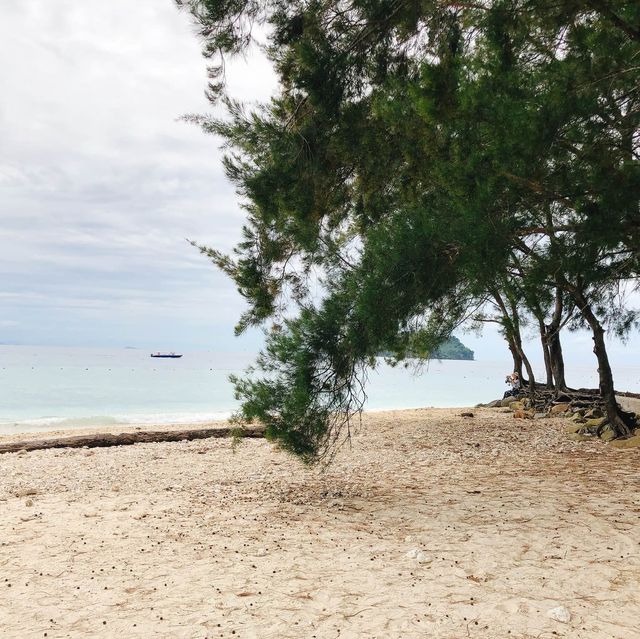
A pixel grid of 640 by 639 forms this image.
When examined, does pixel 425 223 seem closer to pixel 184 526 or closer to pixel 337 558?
pixel 337 558

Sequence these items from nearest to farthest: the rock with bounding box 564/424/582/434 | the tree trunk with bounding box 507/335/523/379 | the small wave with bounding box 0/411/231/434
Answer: the rock with bounding box 564/424/582/434, the tree trunk with bounding box 507/335/523/379, the small wave with bounding box 0/411/231/434

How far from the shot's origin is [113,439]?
1052 centimetres

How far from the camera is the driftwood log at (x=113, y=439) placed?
9891 mm

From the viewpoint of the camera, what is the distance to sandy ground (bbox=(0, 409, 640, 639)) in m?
2.96

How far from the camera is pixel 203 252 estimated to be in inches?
352

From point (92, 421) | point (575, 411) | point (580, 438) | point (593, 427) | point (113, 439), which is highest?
point (92, 421)

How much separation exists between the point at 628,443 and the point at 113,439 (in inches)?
335

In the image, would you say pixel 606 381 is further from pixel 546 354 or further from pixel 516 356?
pixel 516 356

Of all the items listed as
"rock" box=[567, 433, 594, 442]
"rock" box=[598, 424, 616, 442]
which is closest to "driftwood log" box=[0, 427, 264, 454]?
"rock" box=[567, 433, 594, 442]

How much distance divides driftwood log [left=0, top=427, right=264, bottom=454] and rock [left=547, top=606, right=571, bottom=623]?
6.83 metres

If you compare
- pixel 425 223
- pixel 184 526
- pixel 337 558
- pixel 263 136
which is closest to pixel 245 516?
pixel 184 526

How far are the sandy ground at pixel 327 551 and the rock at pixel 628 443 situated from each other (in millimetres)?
1081

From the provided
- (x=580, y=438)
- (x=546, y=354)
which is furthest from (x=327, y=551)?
(x=546, y=354)

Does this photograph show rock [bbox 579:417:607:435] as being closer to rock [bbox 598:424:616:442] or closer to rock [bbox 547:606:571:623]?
rock [bbox 598:424:616:442]
